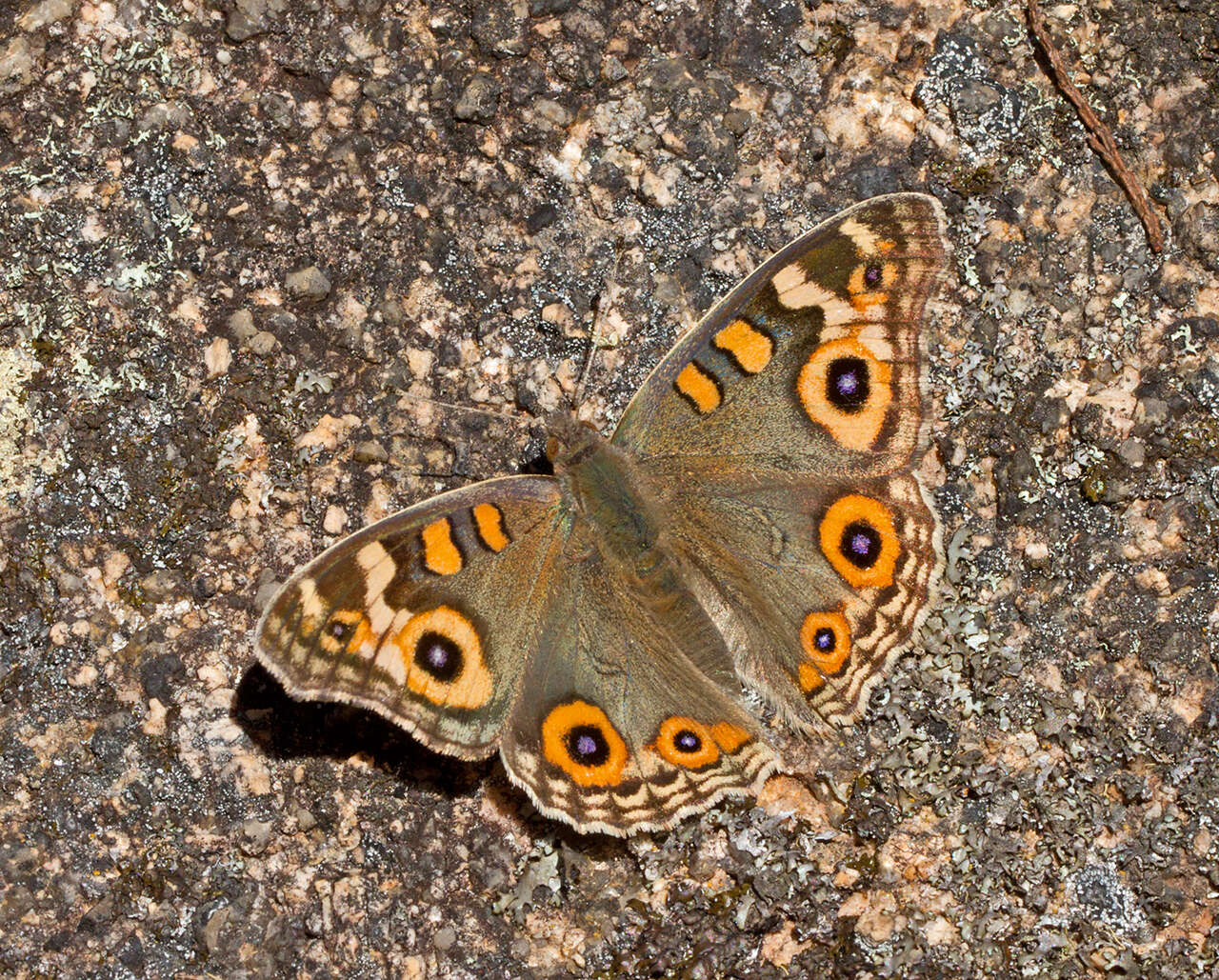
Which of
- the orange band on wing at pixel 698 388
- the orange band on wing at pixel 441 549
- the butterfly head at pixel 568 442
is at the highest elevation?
the orange band on wing at pixel 698 388

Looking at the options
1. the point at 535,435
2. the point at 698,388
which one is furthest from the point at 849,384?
the point at 535,435

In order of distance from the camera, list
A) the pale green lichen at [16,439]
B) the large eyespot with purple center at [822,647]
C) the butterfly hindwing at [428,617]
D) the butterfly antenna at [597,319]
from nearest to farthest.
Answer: the butterfly hindwing at [428,617] → the large eyespot with purple center at [822,647] → the pale green lichen at [16,439] → the butterfly antenna at [597,319]

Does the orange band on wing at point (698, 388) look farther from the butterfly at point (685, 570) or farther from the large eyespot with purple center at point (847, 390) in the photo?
the large eyespot with purple center at point (847, 390)

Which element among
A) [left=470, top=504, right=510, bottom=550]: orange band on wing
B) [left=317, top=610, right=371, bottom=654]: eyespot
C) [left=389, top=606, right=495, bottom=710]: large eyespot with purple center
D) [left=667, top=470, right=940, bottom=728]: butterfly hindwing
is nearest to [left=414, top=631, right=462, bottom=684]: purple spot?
[left=389, top=606, right=495, bottom=710]: large eyespot with purple center

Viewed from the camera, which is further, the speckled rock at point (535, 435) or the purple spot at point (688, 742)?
the speckled rock at point (535, 435)

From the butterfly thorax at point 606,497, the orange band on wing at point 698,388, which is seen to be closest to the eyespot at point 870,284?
the orange band on wing at point 698,388

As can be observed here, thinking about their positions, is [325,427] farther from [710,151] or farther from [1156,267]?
[1156,267]

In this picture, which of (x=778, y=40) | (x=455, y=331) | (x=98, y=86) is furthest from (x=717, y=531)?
(x=98, y=86)

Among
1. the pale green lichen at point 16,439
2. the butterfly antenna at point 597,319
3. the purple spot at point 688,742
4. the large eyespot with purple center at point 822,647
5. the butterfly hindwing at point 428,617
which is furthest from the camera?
the butterfly antenna at point 597,319

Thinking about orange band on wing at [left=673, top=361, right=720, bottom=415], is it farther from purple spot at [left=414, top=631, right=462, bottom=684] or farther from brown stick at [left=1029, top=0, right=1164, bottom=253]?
brown stick at [left=1029, top=0, right=1164, bottom=253]
